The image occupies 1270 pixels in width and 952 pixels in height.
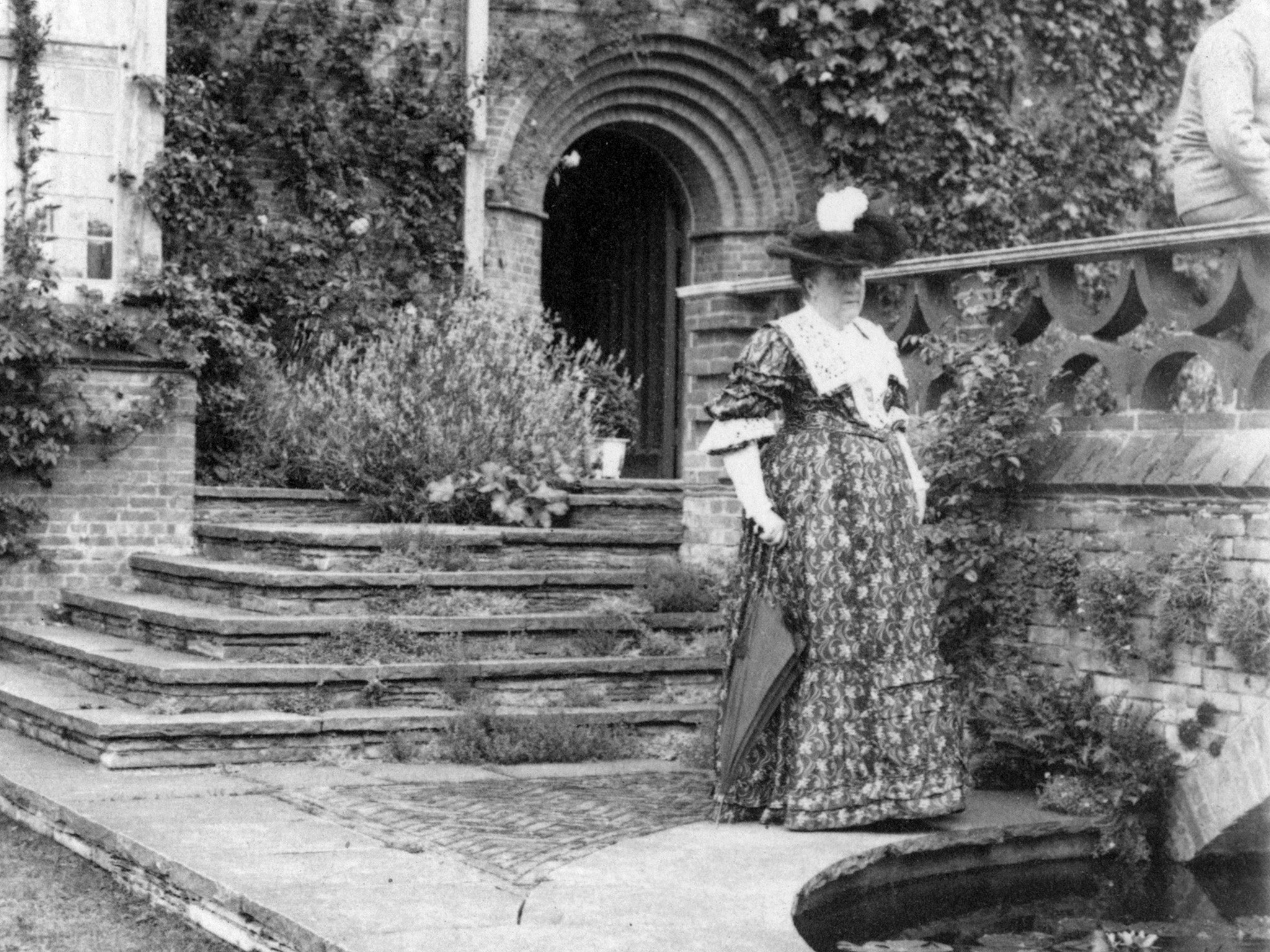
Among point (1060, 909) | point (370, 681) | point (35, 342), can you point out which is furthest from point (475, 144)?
point (1060, 909)

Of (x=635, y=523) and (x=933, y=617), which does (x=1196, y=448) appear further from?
(x=635, y=523)

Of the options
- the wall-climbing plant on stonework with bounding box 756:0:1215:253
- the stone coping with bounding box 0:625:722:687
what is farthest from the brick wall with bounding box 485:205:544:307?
→ the stone coping with bounding box 0:625:722:687

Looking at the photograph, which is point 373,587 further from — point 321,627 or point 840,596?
point 840,596

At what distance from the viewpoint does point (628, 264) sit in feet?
47.9

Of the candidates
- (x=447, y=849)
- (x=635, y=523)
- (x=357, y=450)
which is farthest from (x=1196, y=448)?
(x=357, y=450)

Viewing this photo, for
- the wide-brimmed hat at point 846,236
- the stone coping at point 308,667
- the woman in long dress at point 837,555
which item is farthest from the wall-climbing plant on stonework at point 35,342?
the wide-brimmed hat at point 846,236

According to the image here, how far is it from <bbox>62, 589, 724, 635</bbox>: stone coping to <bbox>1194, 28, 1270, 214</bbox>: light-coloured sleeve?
3.04 meters

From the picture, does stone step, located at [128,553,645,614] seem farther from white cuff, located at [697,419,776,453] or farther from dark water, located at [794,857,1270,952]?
dark water, located at [794,857,1270,952]

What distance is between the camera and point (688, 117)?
44.2ft

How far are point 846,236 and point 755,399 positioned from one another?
0.59m

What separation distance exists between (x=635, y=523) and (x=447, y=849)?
14.1ft

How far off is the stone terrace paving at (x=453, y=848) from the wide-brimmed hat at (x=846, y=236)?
1.80 metres

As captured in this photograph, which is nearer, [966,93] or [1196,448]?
[1196,448]

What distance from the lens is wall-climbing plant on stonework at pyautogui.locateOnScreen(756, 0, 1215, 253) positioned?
43.4 feet
